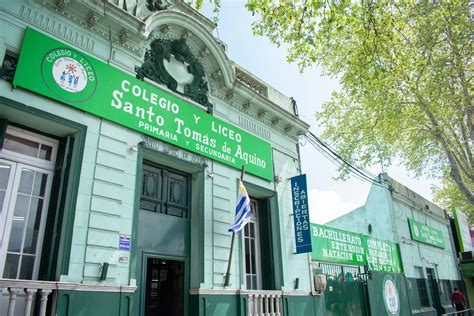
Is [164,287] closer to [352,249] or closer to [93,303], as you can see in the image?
[93,303]

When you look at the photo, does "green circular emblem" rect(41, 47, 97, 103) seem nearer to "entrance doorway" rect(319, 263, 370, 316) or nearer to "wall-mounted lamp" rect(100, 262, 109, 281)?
"wall-mounted lamp" rect(100, 262, 109, 281)

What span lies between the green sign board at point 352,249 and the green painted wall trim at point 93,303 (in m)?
6.75

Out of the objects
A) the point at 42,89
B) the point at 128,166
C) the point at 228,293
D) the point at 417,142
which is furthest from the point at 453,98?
the point at 42,89

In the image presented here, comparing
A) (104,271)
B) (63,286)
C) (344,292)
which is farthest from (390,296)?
(63,286)

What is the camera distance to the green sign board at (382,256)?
1464cm

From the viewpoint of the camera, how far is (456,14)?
12.2m

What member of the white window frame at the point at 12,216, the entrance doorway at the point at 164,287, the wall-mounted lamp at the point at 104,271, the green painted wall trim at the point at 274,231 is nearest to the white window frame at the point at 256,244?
the green painted wall trim at the point at 274,231

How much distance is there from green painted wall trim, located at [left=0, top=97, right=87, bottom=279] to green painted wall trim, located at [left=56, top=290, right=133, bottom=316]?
364 millimetres

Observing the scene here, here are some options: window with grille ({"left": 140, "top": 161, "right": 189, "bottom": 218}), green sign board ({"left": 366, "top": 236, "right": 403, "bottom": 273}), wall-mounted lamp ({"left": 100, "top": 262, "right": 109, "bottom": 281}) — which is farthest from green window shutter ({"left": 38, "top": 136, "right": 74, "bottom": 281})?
green sign board ({"left": 366, "top": 236, "right": 403, "bottom": 273})

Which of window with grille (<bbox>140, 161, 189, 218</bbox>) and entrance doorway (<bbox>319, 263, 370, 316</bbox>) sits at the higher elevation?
window with grille (<bbox>140, 161, 189, 218</bbox>)

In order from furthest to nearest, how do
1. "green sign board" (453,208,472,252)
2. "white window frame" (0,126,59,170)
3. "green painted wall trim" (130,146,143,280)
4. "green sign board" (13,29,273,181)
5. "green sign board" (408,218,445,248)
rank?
"green sign board" (453,208,472,252) → "green sign board" (408,218,445,248) → "green painted wall trim" (130,146,143,280) → "green sign board" (13,29,273,181) → "white window frame" (0,126,59,170)

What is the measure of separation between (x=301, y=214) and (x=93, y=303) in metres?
6.24

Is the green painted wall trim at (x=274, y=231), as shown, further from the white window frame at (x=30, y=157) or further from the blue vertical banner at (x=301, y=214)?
the white window frame at (x=30, y=157)

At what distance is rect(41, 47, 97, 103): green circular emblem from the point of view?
5.93 metres
